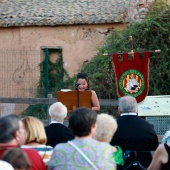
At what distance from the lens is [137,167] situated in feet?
27.8

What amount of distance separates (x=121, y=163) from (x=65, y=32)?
54.3 ft

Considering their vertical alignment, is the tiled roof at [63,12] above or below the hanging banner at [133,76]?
above

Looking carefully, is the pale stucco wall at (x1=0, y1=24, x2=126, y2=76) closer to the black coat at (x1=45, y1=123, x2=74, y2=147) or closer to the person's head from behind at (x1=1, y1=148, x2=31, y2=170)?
the black coat at (x1=45, y1=123, x2=74, y2=147)

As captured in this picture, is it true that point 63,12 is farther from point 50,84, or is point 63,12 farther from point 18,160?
point 18,160

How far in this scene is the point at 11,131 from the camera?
6391 millimetres

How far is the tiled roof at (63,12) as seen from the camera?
2392 cm

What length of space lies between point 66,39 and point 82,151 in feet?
58.9

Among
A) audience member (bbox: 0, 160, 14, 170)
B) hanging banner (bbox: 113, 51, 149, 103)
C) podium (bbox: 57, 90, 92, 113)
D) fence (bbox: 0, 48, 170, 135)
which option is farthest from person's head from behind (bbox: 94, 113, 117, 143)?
fence (bbox: 0, 48, 170, 135)

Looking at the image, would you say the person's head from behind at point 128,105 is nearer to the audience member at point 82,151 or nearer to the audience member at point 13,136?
the audience member at point 82,151

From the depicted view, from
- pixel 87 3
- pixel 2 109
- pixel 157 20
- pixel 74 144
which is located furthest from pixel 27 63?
pixel 74 144

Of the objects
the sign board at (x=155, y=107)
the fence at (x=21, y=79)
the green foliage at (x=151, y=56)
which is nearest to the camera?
the sign board at (x=155, y=107)

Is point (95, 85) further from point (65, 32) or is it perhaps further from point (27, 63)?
point (65, 32)

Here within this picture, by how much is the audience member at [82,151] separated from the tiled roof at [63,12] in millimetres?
16366

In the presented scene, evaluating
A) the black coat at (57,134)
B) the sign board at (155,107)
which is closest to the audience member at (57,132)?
the black coat at (57,134)
